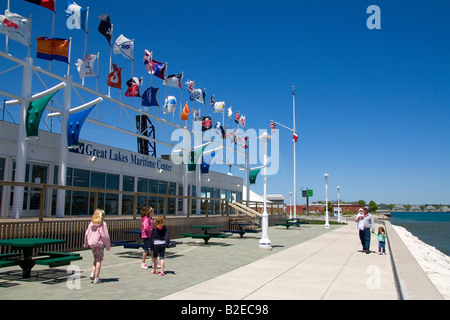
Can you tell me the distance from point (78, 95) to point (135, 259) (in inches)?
461

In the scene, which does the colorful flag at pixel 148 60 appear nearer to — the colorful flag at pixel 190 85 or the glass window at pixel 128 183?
the colorful flag at pixel 190 85

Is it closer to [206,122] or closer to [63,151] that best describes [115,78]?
[63,151]

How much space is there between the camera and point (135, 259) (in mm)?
12375

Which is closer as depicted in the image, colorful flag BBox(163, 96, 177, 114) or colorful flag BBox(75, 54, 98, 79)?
colorful flag BBox(75, 54, 98, 79)

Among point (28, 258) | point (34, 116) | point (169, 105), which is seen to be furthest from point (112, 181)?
point (28, 258)

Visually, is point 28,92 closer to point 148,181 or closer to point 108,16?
point 108,16

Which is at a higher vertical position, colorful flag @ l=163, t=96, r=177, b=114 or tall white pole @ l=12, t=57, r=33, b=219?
colorful flag @ l=163, t=96, r=177, b=114

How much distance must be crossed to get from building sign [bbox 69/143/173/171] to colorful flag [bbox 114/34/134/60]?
620 cm

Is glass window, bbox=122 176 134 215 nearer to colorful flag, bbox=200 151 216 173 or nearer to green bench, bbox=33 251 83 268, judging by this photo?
colorful flag, bbox=200 151 216 173

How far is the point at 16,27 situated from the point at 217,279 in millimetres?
14980

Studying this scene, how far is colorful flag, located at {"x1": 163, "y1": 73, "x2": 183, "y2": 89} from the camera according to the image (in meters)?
28.6

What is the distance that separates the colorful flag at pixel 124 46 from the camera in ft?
78.4

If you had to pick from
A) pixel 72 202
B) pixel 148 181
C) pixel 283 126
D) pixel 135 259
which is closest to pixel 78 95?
pixel 72 202

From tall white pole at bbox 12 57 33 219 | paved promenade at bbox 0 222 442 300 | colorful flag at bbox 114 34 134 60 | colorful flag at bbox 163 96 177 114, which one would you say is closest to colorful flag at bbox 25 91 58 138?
tall white pole at bbox 12 57 33 219
